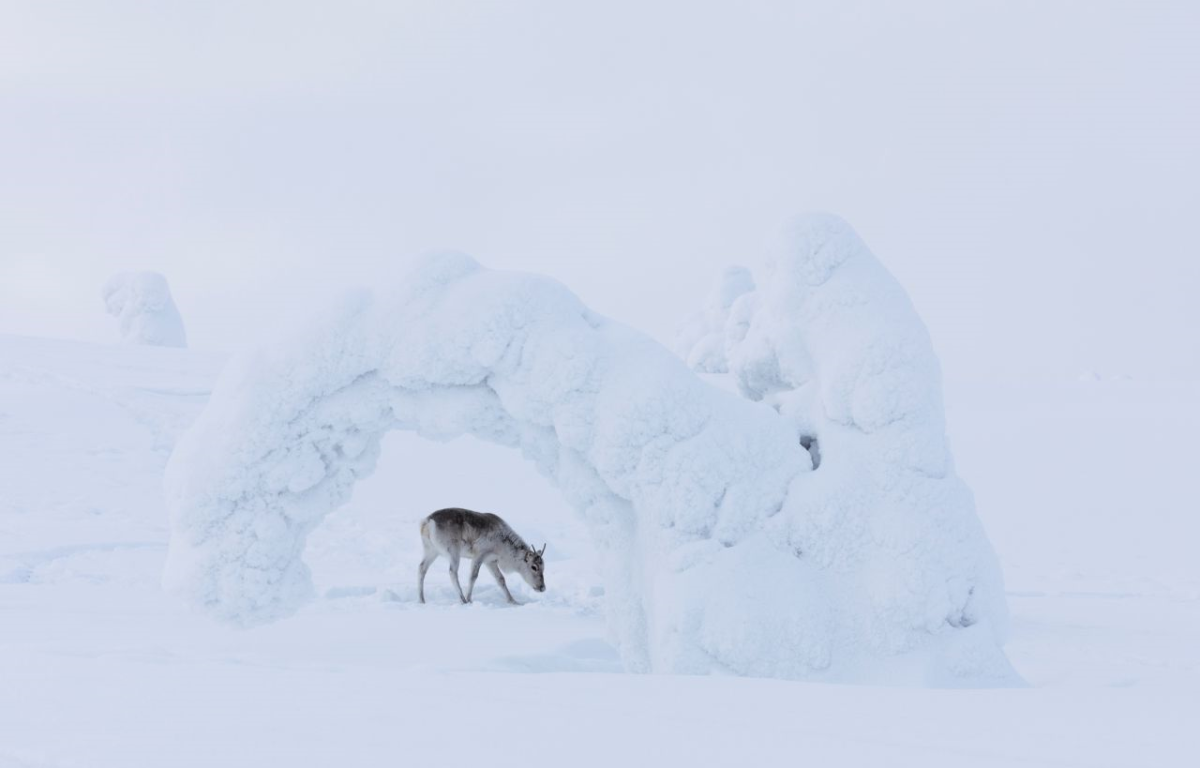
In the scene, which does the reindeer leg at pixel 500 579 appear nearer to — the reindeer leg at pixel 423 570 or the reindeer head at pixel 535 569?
the reindeer head at pixel 535 569

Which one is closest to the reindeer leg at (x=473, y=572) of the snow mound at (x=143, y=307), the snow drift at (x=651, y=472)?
the snow drift at (x=651, y=472)

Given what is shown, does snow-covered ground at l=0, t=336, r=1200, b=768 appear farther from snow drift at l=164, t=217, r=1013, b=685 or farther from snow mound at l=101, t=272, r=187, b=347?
snow mound at l=101, t=272, r=187, b=347

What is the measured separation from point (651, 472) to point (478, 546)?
5.48 m

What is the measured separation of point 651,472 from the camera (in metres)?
5.30

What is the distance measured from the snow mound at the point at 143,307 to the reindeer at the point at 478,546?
2353cm

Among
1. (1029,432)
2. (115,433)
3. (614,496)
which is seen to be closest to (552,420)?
(614,496)

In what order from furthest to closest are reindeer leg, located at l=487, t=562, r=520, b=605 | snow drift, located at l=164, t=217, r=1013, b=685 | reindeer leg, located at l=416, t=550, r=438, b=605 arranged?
reindeer leg, located at l=487, t=562, r=520, b=605 < reindeer leg, located at l=416, t=550, r=438, b=605 < snow drift, located at l=164, t=217, r=1013, b=685

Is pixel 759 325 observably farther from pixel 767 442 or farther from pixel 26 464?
pixel 26 464

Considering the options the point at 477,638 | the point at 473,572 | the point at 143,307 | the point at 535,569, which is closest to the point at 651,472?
the point at 477,638

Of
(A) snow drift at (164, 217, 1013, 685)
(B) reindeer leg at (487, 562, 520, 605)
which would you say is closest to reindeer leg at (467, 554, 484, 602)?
(B) reindeer leg at (487, 562, 520, 605)

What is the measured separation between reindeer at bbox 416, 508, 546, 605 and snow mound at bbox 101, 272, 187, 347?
77.2ft

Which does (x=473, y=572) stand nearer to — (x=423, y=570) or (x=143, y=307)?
(x=423, y=570)

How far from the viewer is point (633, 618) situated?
5672mm

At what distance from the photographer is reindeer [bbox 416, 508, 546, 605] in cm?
1020
